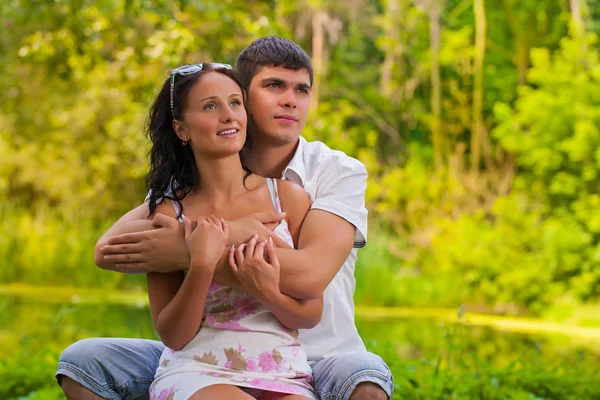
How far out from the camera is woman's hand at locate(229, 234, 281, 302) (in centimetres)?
217

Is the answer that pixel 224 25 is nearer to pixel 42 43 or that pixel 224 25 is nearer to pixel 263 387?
pixel 42 43

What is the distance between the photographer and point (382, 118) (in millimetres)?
14523

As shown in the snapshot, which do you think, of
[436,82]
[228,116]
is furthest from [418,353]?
[436,82]

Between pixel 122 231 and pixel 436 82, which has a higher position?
pixel 122 231

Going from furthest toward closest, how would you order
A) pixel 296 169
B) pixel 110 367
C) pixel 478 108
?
1. pixel 478 108
2. pixel 296 169
3. pixel 110 367

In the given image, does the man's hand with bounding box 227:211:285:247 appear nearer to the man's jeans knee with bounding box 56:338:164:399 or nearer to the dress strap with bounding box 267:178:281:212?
the dress strap with bounding box 267:178:281:212

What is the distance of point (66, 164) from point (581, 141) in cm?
744

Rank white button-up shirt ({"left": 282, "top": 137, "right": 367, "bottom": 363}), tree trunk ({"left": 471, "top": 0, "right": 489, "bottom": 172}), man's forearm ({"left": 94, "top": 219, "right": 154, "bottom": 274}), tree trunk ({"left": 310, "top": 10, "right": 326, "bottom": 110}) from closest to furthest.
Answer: man's forearm ({"left": 94, "top": 219, "right": 154, "bottom": 274})
white button-up shirt ({"left": 282, "top": 137, "right": 367, "bottom": 363})
tree trunk ({"left": 471, "top": 0, "right": 489, "bottom": 172})
tree trunk ({"left": 310, "top": 10, "right": 326, "bottom": 110})

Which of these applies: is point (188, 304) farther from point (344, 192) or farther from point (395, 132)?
point (395, 132)

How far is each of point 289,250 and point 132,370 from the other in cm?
59

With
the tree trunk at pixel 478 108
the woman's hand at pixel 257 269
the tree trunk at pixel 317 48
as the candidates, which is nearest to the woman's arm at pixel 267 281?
the woman's hand at pixel 257 269

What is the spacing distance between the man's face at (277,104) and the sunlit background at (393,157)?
2.06m

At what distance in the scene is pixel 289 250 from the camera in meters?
2.24

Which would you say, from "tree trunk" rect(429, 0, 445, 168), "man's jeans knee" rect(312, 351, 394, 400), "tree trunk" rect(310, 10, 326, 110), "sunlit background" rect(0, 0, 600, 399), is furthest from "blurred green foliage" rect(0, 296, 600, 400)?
"tree trunk" rect(310, 10, 326, 110)
